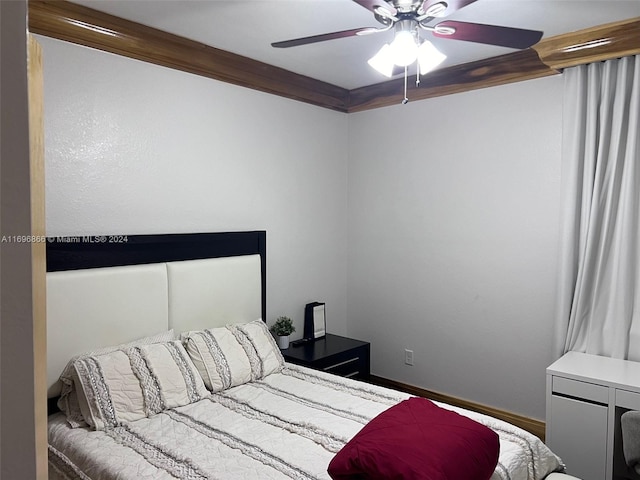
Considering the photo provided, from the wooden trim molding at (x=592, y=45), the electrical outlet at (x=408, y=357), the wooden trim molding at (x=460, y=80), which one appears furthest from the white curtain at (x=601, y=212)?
the electrical outlet at (x=408, y=357)

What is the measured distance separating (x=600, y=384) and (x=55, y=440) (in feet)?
8.91

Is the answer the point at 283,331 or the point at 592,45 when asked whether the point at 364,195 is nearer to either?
the point at 283,331

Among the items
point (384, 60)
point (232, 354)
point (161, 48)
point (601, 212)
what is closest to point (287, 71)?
point (161, 48)

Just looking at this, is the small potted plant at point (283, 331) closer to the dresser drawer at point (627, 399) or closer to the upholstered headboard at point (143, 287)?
the upholstered headboard at point (143, 287)

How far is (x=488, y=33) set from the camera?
6.30ft

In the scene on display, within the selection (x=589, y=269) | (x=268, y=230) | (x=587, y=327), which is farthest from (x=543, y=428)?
(x=268, y=230)

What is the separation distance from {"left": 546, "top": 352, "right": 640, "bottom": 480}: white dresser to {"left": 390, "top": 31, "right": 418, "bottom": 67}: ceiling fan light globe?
1892mm

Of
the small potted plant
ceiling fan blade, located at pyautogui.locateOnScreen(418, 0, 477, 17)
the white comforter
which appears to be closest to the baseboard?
the small potted plant

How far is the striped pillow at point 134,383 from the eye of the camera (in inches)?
89.2

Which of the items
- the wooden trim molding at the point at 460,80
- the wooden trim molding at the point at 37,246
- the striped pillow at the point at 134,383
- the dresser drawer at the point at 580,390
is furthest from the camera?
the wooden trim molding at the point at 460,80

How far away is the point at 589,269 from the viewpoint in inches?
115

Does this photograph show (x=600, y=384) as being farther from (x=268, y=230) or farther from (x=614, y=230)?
(x=268, y=230)

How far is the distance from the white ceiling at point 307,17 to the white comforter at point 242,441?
6.84 ft

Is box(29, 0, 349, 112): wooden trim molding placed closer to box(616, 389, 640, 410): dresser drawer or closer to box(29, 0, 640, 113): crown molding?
box(29, 0, 640, 113): crown molding
